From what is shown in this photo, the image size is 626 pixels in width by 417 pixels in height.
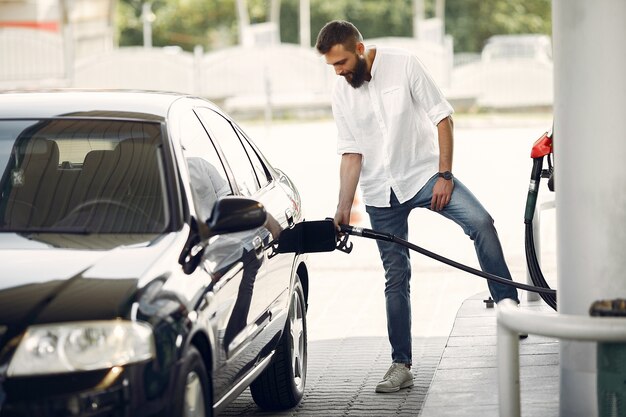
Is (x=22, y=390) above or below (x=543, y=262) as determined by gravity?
above

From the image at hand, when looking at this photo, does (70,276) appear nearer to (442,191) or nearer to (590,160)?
(590,160)

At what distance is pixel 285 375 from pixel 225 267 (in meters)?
1.56

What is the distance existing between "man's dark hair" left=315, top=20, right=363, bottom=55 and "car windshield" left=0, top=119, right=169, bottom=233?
57.3 inches

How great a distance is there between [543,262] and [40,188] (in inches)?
271

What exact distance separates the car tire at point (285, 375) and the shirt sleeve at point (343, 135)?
29.4 inches

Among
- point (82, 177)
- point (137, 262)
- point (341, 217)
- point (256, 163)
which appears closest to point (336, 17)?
point (341, 217)

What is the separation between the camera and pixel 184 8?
6644cm

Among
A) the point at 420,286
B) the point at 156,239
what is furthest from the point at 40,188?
the point at 420,286

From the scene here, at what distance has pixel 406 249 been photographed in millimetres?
7344

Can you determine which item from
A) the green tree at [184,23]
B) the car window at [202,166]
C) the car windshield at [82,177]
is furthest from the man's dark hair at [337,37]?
the green tree at [184,23]

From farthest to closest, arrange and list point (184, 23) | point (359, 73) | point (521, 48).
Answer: point (184, 23) → point (521, 48) → point (359, 73)

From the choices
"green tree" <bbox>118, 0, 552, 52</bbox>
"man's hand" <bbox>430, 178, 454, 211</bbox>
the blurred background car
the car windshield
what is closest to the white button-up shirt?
"man's hand" <bbox>430, 178, 454, 211</bbox>

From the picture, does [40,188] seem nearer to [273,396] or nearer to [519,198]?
[273,396]

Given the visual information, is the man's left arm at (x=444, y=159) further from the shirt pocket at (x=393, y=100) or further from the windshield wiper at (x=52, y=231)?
the windshield wiper at (x=52, y=231)
